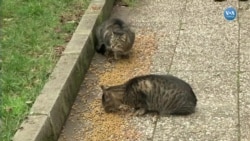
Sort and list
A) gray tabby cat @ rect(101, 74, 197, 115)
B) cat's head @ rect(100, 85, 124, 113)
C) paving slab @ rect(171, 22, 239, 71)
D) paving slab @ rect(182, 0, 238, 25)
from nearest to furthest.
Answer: gray tabby cat @ rect(101, 74, 197, 115) → cat's head @ rect(100, 85, 124, 113) → paving slab @ rect(171, 22, 239, 71) → paving slab @ rect(182, 0, 238, 25)

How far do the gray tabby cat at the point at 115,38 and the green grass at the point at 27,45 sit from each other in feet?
1.24

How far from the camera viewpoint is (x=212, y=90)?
529 centimetres

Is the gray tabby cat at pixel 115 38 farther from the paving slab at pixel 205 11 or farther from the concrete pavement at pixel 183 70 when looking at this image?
the paving slab at pixel 205 11

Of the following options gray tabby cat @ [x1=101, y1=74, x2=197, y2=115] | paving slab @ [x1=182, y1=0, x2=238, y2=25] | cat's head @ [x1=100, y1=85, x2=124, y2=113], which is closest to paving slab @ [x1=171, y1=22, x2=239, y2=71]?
paving slab @ [x1=182, y1=0, x2=238, y2=25]

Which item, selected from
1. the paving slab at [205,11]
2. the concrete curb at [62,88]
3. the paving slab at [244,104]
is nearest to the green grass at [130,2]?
the paving slab at [205,11]

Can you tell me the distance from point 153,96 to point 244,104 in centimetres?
83

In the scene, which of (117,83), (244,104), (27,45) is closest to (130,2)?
(27,45)

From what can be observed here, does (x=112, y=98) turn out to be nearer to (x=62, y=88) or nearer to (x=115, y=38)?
(x=62, y=88)

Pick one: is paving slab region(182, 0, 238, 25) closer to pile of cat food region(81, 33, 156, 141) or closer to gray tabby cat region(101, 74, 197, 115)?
pile of cat food region(81, 33, 156, 141)

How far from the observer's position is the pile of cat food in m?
4.74

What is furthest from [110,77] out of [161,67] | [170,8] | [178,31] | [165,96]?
[170,8]

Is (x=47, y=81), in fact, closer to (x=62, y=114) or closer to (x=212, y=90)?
(x=62, y=114)

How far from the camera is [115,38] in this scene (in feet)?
19.1

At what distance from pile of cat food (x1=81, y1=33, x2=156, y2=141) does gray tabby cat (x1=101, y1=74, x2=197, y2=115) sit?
0.12 m
